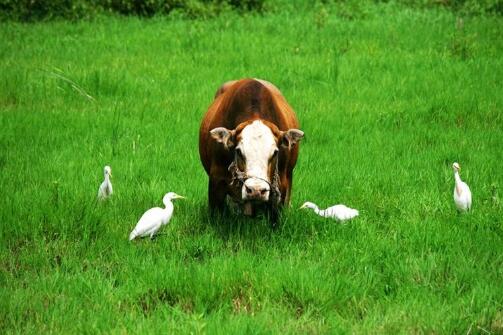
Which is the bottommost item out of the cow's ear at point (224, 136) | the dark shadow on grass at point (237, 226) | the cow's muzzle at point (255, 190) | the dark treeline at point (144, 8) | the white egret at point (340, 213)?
the dark treeline at point (144, 8)

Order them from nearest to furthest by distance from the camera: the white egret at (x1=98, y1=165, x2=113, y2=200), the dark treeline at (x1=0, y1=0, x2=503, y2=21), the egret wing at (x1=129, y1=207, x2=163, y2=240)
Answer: the egret wing at (x1=129, y1=207, x2=163, y2=240)
the white egret at (x1=98, y1=165, x2=113, y2=200)
the dark treeline at (x1=0, y1=0, x2=503, y2=21)

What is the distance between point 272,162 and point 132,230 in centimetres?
125

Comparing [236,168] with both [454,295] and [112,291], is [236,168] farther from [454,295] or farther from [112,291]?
[454,295]

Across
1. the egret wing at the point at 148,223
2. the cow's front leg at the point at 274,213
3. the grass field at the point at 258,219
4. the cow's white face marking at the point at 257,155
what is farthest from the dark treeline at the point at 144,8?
the egret wing at the point at 148,223

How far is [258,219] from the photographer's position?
6910mm

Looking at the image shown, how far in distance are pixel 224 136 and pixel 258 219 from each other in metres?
0.91

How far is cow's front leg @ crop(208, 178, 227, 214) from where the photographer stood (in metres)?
6.71

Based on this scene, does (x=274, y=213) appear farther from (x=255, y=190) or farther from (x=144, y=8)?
(x=144, y=8)

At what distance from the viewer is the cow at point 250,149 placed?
6070mm

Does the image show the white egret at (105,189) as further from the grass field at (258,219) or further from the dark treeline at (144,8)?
the dark treeline at (144,8)

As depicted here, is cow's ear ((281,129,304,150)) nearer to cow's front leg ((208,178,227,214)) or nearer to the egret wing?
cow's front leg ((208,178,227,214))

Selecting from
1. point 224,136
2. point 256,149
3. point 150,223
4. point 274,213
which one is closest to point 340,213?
point 274,213

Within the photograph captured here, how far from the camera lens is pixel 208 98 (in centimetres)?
1085

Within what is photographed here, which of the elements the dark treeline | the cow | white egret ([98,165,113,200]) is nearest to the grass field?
white egret ([98,165,113,200])
